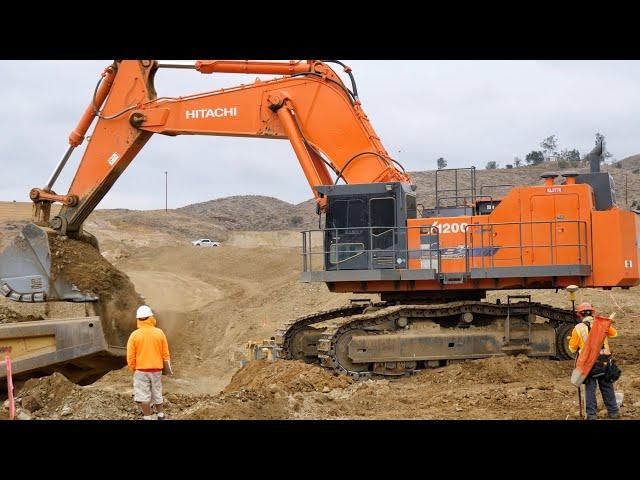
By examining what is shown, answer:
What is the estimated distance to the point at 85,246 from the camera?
17328 millimetres

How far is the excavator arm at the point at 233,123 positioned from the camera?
53.9 ft

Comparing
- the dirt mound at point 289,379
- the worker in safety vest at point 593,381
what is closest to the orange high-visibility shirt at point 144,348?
the dirt mound at point 289,379

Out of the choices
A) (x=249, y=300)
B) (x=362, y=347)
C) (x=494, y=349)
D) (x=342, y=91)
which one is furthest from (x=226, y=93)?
(x=249, y=300)

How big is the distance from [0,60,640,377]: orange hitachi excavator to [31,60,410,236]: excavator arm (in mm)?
27

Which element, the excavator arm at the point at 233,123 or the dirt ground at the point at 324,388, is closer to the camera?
the dirt ground at the point at 324,388

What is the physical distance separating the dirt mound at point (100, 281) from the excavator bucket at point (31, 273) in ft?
0.46

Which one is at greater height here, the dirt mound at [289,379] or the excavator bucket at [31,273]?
the excavator bucket at [31,273]

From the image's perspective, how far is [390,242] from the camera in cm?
1590

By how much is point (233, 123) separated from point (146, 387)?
23.5ft

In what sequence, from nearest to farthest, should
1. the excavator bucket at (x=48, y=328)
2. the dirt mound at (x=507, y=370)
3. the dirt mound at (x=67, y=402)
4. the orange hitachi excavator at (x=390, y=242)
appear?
the dirt mound at (x=67, y=402)
the excavator bucket at (x=48, y=328)
the dirt mound at (x=507, y=370)
the orange hitachi excavator at (x=390, y=242)

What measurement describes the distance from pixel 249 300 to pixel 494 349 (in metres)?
17.0

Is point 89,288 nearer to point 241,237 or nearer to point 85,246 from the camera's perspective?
point 85,246

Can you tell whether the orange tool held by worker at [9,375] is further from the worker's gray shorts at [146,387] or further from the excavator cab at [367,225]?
the excavator cab at [367,225]

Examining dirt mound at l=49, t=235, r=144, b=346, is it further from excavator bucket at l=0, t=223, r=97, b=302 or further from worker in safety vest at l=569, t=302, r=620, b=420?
worker in safety vest at l=569, t=302, r=620, b=420
